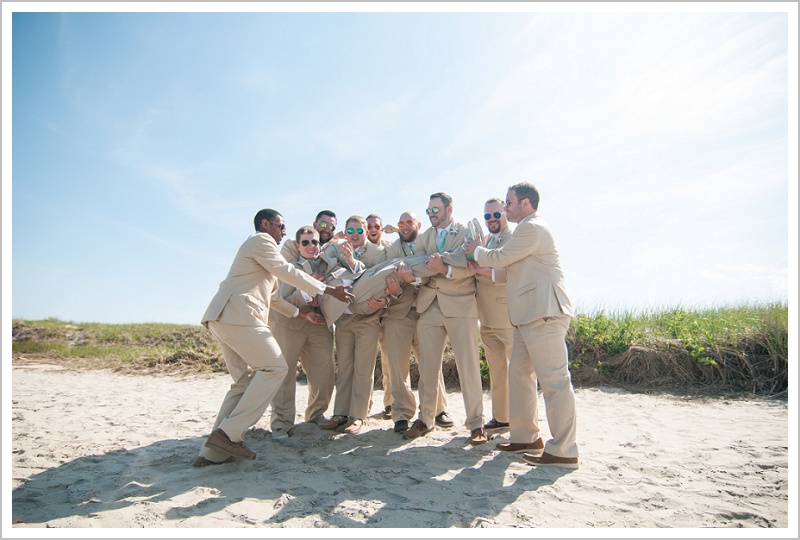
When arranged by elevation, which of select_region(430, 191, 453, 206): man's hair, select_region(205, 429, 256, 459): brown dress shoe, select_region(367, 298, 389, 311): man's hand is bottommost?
select_region(205, 429, 256, 459): brown dress shoe

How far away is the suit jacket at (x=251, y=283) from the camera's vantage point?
516 centimetres

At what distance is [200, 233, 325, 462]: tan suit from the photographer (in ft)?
16.7

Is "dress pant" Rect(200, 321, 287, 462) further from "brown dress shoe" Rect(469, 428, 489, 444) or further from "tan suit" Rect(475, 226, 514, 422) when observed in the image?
"tan suit" Rect(475, 226, 514, 422)

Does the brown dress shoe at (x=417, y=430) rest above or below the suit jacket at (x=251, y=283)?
below

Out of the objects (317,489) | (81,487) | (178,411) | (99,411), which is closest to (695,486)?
(317,489)

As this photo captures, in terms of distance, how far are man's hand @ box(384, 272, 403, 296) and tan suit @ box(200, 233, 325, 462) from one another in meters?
1.04

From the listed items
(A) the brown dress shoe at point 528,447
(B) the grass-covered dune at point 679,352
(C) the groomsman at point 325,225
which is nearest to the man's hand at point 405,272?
(C) the groomsman at point 325,225

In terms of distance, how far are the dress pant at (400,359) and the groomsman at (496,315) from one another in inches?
31.9

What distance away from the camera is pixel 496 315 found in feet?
20.5

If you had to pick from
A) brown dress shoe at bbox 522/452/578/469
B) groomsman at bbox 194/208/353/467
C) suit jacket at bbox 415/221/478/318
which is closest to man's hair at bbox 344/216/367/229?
suit jacket at bbox 415/221/478/318

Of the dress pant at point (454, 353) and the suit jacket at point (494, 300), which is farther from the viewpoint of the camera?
the suit jacket at point (494, 300)

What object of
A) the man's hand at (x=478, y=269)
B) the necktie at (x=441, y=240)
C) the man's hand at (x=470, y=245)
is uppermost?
the necktie at (x=441, y=240)

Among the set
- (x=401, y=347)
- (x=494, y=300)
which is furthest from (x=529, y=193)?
(x=401, y=347)

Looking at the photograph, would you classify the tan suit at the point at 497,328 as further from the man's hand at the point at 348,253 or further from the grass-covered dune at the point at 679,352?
the grass-covered dune at the point at 679,352
